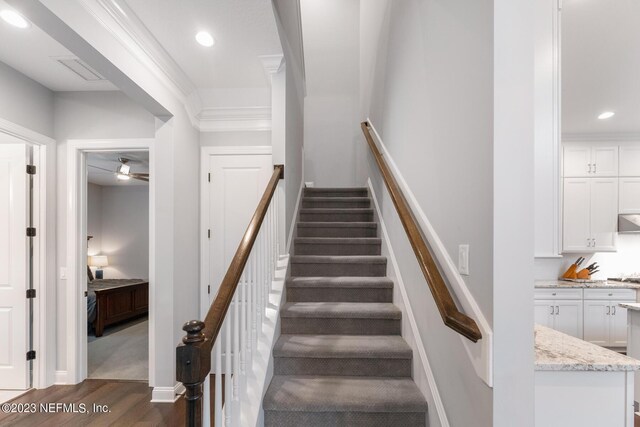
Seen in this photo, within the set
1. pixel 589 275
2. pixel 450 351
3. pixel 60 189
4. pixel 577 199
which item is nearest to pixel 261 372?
pixel 450 351

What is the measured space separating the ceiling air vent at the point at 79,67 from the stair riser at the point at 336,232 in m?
2.45

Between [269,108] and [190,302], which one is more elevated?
[269,108]

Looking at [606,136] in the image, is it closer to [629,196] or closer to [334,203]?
[629,196]

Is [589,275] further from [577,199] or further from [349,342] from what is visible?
[349,342]

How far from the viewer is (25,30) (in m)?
2.32

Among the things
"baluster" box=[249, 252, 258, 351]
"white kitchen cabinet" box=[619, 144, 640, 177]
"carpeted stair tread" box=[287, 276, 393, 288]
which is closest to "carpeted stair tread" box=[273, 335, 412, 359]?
"baluster" box=[249, 252, 258, 351]

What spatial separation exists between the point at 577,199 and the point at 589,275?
1.13 m

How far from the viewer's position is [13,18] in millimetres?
2170

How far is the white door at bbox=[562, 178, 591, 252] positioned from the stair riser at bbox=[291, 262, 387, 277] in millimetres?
3620

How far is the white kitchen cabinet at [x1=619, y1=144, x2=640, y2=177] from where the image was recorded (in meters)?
4.82

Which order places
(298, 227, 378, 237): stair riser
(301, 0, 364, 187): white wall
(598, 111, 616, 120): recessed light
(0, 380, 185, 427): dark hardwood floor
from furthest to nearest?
(301, 0, 364, 187): white wall → (598, 111, 616, 120): recessed light → (298, 227, 378, 237): stair riser → (0, 380, 185, 427): dark hardwood floor

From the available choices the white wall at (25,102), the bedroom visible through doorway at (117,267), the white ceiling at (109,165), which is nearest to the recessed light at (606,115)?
the bedroom visible through doorway at (117,267)

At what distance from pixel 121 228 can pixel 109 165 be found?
2368mm

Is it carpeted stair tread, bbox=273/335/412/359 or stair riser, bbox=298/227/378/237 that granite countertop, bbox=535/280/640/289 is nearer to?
stair riser, bbox=298/227/378/237
